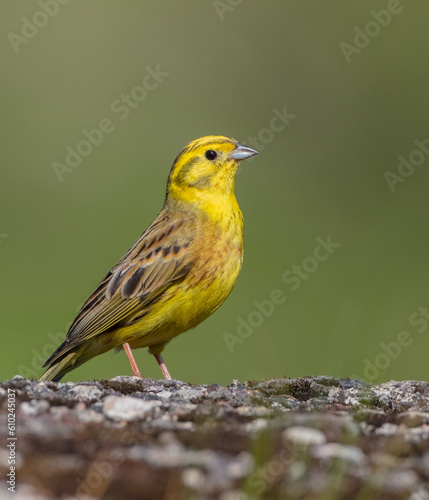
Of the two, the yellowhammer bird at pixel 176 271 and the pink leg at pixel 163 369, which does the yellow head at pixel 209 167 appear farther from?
the pink leg at pixel 163 369

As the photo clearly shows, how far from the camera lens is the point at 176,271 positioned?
7.36m

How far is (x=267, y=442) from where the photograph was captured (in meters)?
4.03

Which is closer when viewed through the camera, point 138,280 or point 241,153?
point 138,280

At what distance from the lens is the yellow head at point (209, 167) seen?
803cm

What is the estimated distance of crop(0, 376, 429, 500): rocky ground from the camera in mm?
3676

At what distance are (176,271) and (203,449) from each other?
339cm

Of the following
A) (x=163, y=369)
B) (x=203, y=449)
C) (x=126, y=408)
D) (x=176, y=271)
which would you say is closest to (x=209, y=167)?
(x=176, y=271)

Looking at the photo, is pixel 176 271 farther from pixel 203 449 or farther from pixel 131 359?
pixel 203 449

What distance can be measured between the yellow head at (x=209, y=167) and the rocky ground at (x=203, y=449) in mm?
3019

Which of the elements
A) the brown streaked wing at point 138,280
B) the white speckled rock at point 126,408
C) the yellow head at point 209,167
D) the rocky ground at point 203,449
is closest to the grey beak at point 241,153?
the yellow head at point 209,167

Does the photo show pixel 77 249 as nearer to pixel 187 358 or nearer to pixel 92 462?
pixel 187 358

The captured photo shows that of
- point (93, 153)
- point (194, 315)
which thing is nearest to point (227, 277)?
point (194, 315)

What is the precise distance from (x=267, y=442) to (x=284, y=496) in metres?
0.42

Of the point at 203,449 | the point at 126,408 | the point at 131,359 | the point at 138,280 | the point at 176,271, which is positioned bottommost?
the point at 203,449
